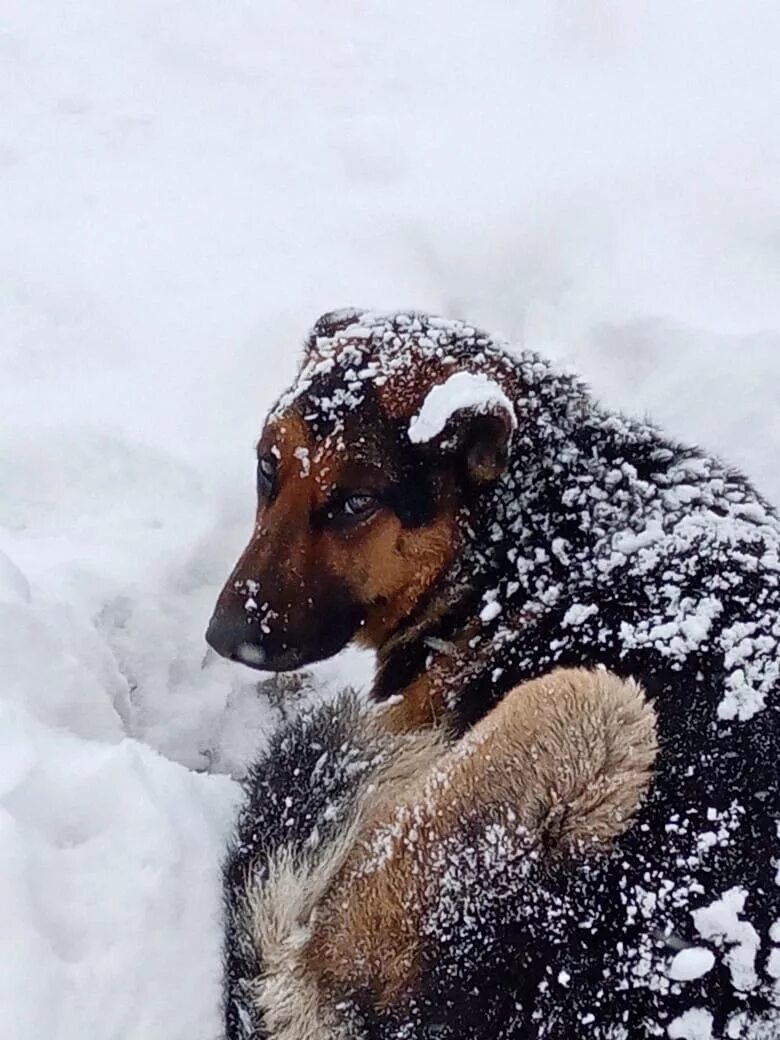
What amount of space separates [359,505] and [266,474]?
1.03 feet

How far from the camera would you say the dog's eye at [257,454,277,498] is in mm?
3807

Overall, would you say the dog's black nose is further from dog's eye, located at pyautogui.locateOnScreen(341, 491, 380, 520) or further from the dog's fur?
the dog's fur

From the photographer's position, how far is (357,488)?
371cm

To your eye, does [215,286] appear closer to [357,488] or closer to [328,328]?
[328,328]

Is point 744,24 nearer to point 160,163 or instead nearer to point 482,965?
point 160,163

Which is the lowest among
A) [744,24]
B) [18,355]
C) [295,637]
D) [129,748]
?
[129,748]

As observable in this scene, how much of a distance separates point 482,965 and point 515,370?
1.84 m

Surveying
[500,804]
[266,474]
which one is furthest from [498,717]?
[266,474]

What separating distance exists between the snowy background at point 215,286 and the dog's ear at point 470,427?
3.76 ft

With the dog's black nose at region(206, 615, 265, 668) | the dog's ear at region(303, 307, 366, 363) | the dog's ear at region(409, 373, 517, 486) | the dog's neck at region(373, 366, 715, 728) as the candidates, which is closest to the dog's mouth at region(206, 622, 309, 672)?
the dog's black nose at region(206, 615, 265, 668)

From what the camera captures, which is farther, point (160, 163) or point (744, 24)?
point (744, 24)

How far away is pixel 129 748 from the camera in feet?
11.7

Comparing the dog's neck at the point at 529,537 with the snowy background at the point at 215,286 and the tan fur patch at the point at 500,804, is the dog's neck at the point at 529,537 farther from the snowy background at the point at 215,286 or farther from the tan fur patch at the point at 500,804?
the snowy background at the point at 215,286

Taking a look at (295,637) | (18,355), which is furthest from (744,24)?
(295,637)
